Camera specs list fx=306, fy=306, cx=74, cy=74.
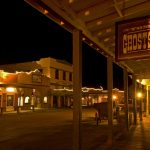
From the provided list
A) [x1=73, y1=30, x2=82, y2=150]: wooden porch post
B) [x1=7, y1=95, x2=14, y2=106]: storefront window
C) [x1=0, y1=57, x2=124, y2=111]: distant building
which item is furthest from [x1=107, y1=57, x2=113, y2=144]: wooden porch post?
[x1=7, y1=95, x2=14, y2=106]: storefront window

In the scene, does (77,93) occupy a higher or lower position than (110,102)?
higher

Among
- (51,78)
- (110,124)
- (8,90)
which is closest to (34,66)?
(51,78)

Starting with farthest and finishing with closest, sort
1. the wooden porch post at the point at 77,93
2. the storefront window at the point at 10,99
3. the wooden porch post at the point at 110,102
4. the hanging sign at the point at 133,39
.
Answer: the storefront window at the point at 10,99, the wooden porch post at the point at 110,102, the wooden porch post at the point at 77,93, the hanging sign at the point at 133,39

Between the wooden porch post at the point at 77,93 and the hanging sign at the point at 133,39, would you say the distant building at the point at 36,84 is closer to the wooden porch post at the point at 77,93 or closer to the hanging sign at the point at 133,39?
the wooden porch post at the point at 77,93

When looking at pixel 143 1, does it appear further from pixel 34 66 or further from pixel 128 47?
pixel 34 66

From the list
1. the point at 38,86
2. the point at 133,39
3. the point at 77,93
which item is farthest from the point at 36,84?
the point at 133,39

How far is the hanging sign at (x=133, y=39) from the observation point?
5723 mm

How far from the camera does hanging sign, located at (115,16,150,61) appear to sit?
18.8 feet

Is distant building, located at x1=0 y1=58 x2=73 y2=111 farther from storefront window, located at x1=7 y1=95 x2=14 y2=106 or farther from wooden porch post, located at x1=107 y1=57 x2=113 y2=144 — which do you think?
wooden porch post, located at x1=107 y1=57 x2=113 y2=144

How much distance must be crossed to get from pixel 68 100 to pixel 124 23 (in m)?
48.5

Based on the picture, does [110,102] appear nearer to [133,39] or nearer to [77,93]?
[77,93]

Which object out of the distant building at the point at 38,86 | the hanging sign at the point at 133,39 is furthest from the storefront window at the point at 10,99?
the hanging sign at the point at 133,39

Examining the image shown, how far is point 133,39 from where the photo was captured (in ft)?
19.2

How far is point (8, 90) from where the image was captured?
3766cm
